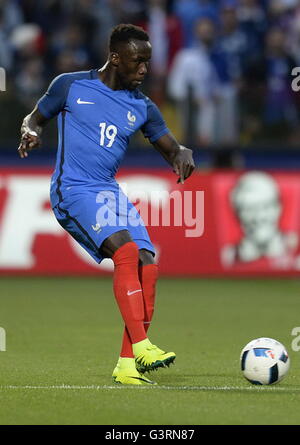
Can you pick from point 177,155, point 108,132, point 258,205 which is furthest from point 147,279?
point 258,205

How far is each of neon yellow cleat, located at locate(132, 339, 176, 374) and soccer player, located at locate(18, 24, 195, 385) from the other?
0.03m

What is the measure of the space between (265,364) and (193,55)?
10625 millimetres

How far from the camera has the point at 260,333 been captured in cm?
1067

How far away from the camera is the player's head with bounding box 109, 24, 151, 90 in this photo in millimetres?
7766

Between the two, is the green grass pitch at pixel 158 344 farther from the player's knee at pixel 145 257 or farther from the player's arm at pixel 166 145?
the player's arm at pixel 166 145

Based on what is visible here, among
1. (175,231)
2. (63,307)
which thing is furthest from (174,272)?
(63,307)

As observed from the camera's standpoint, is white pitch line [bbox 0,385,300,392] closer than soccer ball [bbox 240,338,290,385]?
Yes

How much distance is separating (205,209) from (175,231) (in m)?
0.53

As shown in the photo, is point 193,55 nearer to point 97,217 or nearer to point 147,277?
point 147,277

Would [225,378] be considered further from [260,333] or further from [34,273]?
[34,273]

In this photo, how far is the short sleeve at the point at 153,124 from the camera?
26.8 ft

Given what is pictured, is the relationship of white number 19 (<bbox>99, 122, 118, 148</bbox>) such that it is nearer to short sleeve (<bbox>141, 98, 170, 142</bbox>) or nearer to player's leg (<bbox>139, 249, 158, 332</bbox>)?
short sleeve (<bbox>141, 98, 170, 142</bbox>)

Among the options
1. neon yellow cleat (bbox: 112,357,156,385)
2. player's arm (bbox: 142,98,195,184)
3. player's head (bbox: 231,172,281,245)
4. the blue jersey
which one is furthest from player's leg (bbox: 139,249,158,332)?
player's head (bbox: 231,172,281,245)

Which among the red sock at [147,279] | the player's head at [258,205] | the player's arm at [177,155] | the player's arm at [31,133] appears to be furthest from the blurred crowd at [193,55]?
the red sock at [147,279]
